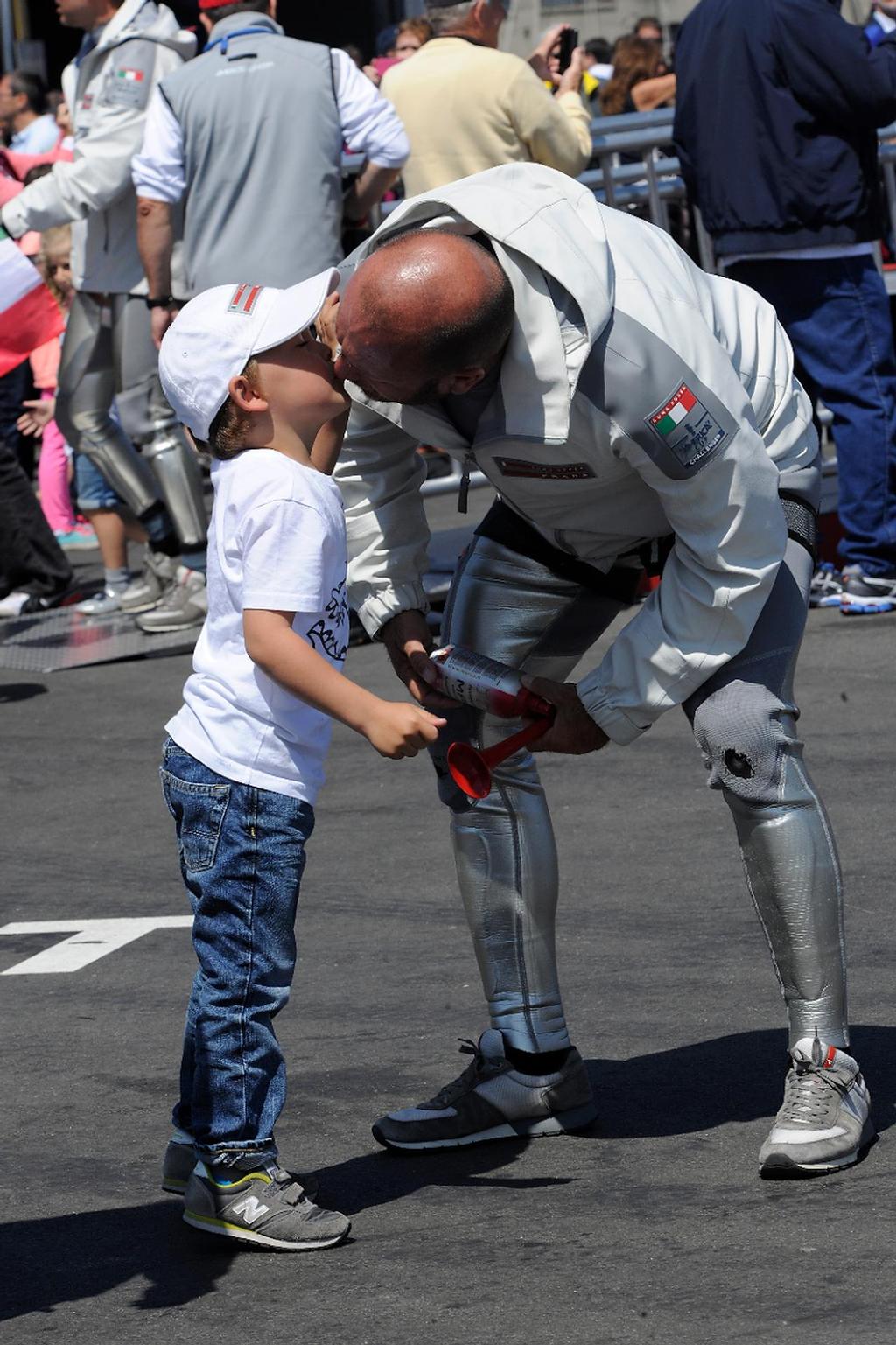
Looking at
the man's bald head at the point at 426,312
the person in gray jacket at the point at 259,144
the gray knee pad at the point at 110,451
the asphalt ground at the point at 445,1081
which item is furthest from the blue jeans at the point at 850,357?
the man's bald head at the point at 426,312

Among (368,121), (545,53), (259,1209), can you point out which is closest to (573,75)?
(545,53)

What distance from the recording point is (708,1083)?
12.7 feet

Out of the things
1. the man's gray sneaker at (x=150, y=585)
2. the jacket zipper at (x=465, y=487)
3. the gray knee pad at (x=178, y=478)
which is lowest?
the man's gray sneaker at (x=150, y=585)

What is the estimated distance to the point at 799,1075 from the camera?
355cm

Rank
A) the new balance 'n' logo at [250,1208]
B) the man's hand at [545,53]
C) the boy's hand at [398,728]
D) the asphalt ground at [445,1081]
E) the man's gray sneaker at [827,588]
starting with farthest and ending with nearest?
1. the man's hand at [545,53]
2. the man's gray sneaker at [827,588]
3. the new balance 'n' logo at [250,1208]
4. the boy's hand at [398,728]
5. the asphalt ground at [445,1081]

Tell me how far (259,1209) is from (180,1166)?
0.23 m

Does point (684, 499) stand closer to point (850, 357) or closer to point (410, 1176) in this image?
point (410, 1176)

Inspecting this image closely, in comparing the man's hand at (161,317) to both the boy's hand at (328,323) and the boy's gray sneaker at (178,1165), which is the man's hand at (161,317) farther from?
the boy's gray sneaker at (178,1165)

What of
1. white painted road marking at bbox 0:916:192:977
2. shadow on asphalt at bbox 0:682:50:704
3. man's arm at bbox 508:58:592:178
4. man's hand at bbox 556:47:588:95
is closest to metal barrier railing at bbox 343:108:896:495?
man's hand at bbox 556:47:588:95

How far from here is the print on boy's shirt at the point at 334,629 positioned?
3.31m

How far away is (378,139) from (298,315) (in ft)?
14.9

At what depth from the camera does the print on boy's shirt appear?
3.31 meters

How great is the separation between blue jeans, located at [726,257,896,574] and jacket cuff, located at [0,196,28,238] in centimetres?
275

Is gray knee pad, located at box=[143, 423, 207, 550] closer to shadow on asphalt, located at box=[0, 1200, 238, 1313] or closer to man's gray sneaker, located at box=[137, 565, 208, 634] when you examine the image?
man's gray sneaker, located at box=[137, 565, 208, 634]
